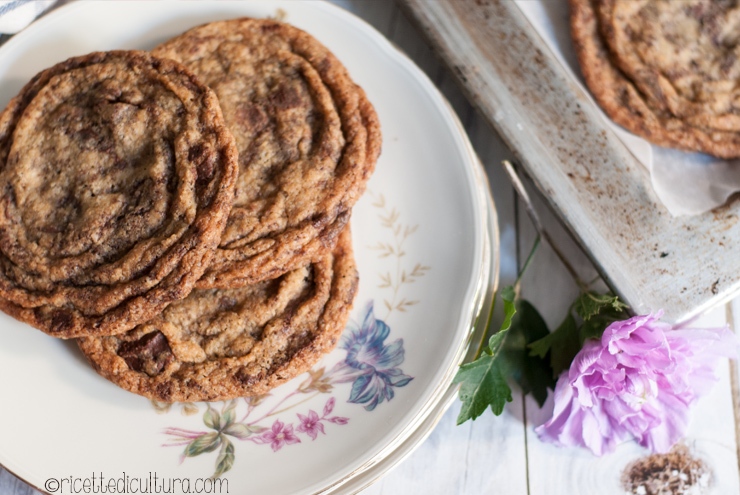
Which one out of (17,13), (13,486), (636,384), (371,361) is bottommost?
(636,384)

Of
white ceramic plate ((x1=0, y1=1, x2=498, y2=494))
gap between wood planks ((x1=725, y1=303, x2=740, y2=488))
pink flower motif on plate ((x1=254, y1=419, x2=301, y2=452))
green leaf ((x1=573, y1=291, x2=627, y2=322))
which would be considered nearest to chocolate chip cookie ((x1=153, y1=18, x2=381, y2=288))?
white ceramic plate ((x1=0, y1=1, x2=498, y2=494))

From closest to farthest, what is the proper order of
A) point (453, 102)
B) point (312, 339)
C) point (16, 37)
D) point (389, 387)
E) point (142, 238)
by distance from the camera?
point (142, 238), point (312, 339), point (389, 387), point (16, 37), point (453, 102)

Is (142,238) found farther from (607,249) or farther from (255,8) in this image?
(607,249)

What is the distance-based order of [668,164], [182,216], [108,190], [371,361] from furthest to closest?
[668,164], [371,361], [108,190], [182,216]

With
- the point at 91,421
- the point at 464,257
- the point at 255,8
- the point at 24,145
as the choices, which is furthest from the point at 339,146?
the point at 91,421

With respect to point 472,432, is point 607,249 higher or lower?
higher

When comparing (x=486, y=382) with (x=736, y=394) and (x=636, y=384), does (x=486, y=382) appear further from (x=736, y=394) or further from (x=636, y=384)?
(x=736, y=394)

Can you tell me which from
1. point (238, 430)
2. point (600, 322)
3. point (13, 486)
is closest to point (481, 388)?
point (600, 322)
